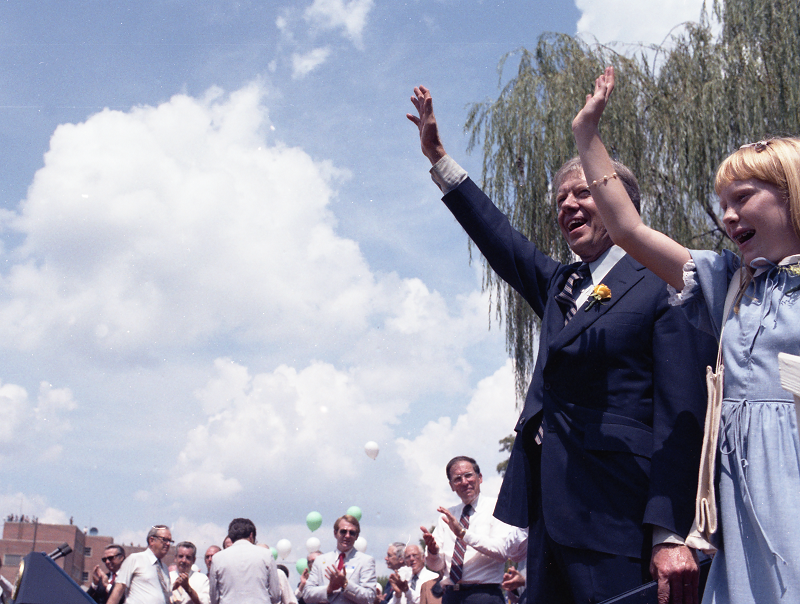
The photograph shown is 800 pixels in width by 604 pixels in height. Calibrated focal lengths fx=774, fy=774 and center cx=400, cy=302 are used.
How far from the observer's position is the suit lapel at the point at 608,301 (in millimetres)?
2160

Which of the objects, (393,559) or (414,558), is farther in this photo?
(393,559)

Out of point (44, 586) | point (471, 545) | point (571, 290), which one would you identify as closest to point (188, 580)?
point (471, 545)

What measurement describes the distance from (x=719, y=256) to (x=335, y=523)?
665 centimetres

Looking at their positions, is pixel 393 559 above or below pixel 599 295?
below

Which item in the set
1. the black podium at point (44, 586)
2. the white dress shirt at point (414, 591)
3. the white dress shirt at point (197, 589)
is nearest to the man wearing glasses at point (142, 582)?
the white dress shirt at point (197, 589)

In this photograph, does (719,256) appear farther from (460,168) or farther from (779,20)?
(779,20)

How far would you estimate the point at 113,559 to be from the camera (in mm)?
8625

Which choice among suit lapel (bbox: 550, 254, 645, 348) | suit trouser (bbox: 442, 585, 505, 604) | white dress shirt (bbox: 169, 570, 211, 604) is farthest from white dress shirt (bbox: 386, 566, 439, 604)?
suit lapel (bbox: 550, 254, 645, 348)

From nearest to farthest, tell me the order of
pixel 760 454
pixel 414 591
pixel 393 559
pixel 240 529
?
pixel 760 454 < pixel 240 529 < pixel 414 591 < pixel 393 559

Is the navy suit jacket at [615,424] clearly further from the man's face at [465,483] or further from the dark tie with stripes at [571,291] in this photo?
the man's face at [465,483]

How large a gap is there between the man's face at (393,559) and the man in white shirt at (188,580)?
7.36 feet

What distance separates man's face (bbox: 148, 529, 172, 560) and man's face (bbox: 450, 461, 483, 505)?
3.56 metres

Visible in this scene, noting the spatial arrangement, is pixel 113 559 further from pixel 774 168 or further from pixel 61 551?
pixel 774 168

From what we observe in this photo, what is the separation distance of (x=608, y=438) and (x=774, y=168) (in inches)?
30.2
